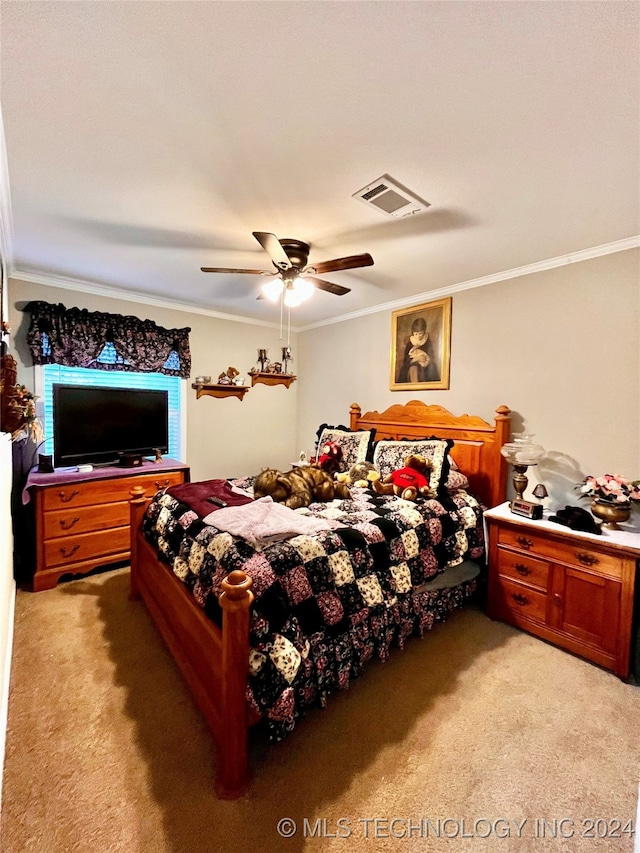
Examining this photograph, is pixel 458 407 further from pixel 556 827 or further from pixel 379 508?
pixel 556 827

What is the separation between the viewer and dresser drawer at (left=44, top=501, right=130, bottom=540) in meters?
2.78

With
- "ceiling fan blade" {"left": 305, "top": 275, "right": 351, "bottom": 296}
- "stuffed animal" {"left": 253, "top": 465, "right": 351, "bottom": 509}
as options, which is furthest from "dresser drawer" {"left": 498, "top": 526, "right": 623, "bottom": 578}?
"ceiling fan blade" {"left": 305, "top": 275, "right": 351, "bottom": 296}

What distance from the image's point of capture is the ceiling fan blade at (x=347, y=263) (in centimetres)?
199

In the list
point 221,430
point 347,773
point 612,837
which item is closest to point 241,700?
point 347,773

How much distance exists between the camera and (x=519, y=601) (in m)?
2.34

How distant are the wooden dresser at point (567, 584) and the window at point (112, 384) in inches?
124

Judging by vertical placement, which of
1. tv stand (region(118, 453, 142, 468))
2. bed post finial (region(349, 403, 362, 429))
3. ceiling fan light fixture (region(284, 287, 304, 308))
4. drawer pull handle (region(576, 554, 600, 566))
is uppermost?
ceiling fan light fixture (region(284, 287, 304, 308))

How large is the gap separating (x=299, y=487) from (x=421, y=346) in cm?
190

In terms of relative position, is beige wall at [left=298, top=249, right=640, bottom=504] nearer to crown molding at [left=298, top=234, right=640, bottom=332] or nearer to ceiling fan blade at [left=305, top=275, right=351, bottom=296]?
crown molding at [left=298, top=234, right=640, bottom=332]

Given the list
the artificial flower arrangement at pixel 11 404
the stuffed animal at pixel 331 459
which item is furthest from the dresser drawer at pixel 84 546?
the stuffed animal at pixel 331 459

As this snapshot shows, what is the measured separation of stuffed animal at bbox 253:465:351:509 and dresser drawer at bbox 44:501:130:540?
4.52 ft

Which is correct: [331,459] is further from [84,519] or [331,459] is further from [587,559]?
[84,519]

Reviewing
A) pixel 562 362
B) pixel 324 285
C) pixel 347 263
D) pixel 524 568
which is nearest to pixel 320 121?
pixel 347 263

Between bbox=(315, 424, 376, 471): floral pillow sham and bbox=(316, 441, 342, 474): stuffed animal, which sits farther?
bbox=(315, 424, 376, 471): floral pillow sham
